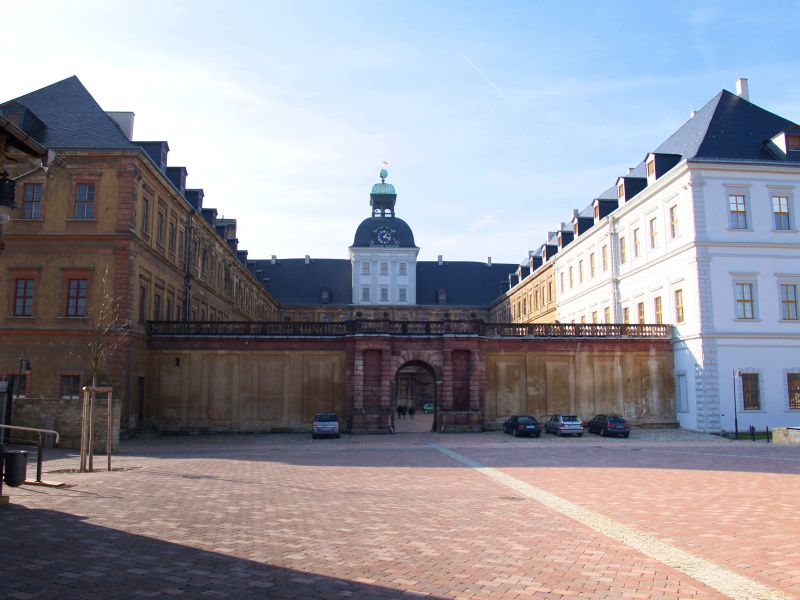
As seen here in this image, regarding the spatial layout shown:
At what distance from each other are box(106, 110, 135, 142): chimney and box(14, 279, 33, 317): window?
10042 mm

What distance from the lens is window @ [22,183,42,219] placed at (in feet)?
113

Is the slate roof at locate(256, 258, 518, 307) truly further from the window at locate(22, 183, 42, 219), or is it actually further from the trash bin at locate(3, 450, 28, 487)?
the trash bin at locate(3, 450, 28, 487)

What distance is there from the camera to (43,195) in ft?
114

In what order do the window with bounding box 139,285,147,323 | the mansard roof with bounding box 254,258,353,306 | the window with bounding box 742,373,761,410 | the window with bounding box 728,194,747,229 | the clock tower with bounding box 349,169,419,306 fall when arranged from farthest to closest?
the mansard roof with bounding box 254,258,353,306 < the clock tower with bounding box 349,169,419,306 < the window with bounding box 728,194,747,229 < the window with bounding box 742,373,761,410 < the window with bounding box 139,285,147,323

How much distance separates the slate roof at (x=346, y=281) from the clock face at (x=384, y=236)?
682cm

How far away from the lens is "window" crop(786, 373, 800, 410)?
125 ft

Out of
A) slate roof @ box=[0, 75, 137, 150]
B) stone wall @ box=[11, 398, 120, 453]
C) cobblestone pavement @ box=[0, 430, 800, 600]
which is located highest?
slate roof @ box=[0, 75, 137, 150]

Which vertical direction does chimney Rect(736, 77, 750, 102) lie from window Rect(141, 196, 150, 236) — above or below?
above

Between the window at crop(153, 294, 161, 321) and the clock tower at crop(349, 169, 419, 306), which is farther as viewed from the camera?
the clock tower at crop(349, 169, 419, 306)

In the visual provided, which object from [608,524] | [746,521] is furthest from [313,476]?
[746,521]

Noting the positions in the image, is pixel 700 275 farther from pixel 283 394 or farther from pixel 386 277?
pixel 386 277

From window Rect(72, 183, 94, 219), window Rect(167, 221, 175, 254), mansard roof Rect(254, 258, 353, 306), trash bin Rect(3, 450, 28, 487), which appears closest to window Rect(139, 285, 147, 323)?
window Rect(72, 183, 94, 219)

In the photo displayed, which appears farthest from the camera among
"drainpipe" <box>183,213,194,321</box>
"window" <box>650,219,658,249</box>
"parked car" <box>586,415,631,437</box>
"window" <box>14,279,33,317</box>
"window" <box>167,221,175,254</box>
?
"drainpipe" <box>183,213,194,321</box>

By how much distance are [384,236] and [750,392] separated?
5810 centimetres
